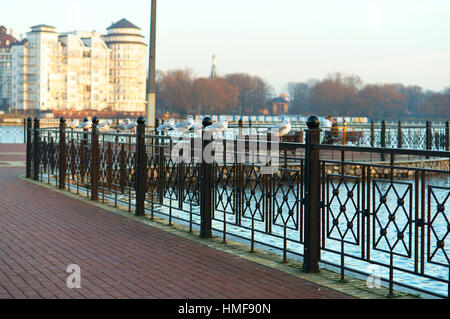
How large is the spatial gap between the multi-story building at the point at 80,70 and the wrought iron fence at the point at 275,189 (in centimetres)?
11659

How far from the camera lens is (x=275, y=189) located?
253 inches

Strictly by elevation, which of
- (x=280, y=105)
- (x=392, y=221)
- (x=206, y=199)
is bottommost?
(x=206, y=199)

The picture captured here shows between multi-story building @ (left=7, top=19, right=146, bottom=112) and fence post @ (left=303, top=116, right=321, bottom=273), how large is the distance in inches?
4787

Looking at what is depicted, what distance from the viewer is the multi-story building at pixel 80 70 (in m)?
124

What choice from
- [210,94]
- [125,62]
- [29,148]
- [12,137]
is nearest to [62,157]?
[29,148]

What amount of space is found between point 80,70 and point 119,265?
418 feet

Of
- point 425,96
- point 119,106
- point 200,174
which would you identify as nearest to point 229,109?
point 119,106

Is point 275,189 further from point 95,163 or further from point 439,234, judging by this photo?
point 439,234

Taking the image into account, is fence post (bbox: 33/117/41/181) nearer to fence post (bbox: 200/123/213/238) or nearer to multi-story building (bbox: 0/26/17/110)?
fence post (bbox: 200/123/213/238)

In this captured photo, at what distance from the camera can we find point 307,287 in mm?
5176

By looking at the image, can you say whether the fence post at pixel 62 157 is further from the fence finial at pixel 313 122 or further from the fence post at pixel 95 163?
the fence finial at pixel 313 122

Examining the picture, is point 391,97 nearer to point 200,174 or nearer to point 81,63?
point 81,63

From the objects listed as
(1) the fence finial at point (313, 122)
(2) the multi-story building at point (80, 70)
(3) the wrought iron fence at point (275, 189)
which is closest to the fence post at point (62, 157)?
(3) the wrought iron fence at point (275, 189)

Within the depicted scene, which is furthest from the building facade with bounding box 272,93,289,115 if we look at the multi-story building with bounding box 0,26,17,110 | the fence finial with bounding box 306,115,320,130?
the fence finial with bounding box 306,115,320,130
